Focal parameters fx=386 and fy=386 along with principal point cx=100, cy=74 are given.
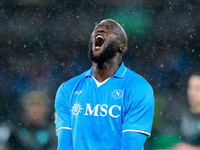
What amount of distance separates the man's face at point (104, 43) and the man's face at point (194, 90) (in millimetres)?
5594

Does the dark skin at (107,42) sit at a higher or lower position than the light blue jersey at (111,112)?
higher

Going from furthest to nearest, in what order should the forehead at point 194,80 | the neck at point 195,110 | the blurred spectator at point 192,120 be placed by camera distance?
the forehead at point 194,80 < the neck at point 195,110 < the blurred spectator at point 192,120

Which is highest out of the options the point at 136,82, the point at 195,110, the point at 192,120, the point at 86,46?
the point at 136,82

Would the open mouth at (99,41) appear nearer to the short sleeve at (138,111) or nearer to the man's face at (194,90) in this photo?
the short sleeve at (138,111)

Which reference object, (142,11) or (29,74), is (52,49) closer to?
(29,74)

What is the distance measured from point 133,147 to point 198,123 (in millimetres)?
5556

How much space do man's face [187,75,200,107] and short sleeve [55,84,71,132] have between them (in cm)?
560

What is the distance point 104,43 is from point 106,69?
0.58 ft

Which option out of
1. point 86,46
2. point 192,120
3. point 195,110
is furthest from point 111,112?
point 86,46

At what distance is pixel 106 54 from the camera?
2.49 metres

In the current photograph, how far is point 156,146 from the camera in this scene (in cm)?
753

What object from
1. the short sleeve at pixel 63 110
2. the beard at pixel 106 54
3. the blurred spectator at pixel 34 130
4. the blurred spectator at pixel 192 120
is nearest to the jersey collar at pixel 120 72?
the beard at pixel 106 54

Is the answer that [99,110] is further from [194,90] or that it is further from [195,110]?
[194,90]

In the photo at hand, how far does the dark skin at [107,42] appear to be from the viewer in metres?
2.52
